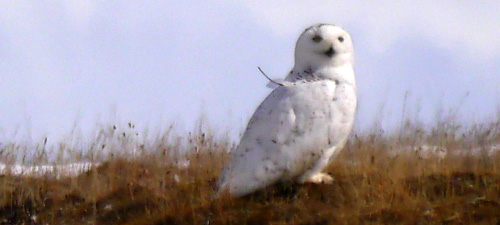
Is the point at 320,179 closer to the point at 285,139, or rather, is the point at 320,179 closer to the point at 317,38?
the point at 285,139

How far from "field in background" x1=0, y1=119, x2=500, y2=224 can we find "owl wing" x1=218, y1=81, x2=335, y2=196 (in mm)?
199

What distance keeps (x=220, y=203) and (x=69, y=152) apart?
2711mm

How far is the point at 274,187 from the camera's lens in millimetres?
7082

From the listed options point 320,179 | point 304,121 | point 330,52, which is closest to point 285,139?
point 304,121

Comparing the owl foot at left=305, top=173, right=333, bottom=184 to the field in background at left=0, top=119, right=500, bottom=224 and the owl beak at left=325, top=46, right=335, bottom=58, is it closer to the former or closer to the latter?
the field in background at left=0, top=119, right=500, bottom=224

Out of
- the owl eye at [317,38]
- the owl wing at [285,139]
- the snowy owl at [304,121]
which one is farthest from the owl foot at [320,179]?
the owl eye at [317,38]

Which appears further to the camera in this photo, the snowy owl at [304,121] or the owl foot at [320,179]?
the owl foot at [320,179]

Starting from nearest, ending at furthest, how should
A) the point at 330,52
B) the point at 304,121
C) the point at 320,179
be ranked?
1. the point at 304,121
2. the point at 330,52
3. the point at 320,179

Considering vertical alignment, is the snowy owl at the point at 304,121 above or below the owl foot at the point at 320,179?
above

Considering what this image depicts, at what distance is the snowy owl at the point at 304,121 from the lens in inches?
269

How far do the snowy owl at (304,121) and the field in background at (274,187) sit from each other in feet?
0.75

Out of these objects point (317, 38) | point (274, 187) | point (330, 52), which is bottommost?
point (274, 187)

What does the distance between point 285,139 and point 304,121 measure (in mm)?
212

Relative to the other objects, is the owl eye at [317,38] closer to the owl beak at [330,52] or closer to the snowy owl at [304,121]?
the snowy owl at [304,121]
